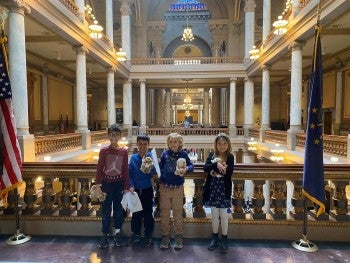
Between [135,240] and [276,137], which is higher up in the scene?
[276,137]

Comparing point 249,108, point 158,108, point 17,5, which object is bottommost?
point 249,108

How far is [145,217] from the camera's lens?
3598 millimetres

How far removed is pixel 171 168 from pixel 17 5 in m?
7.49

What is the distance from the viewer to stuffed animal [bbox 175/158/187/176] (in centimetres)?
343

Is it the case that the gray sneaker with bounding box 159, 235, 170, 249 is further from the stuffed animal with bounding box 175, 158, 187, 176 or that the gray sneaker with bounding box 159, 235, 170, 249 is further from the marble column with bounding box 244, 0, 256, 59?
the marble column with bounding box 244, 0, 256, 59

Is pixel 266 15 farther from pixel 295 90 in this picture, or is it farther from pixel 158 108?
pixel 158 108

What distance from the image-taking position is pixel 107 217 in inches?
141

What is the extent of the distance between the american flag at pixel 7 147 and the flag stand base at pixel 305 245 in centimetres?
359

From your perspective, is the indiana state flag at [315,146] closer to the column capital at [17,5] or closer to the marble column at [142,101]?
the column capital at [17,5]

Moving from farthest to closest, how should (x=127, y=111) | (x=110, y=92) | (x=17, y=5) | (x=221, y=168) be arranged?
(x=127, y=111) → (x=110, y=92) → (x=17, y=5) → (x=221, y=168)

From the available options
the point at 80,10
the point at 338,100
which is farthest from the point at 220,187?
the point at 338,100

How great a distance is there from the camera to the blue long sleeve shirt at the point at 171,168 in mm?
3564

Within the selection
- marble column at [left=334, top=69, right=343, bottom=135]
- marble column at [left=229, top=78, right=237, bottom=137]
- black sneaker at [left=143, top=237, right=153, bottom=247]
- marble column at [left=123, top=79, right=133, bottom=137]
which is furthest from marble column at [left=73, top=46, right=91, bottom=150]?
marble column at [left=334, top=69, right=343, bottom=135]

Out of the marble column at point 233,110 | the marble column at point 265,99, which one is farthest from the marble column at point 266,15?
the marble column at point 233,110
